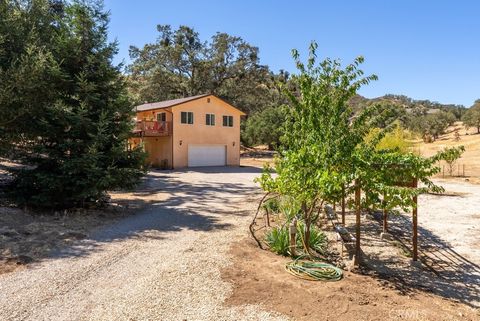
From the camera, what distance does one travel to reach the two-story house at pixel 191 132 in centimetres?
2958

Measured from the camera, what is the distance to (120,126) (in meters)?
12.0

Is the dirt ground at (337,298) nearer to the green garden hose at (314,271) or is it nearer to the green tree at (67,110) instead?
the green garden hose at (314,271)

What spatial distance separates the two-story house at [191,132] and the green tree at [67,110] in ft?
54.2

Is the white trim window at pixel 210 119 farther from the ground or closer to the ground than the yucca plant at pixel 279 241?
farther from the ground

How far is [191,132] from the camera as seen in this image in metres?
30.6

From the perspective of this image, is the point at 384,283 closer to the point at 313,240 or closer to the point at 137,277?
the point at 313,240

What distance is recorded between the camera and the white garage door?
101ft

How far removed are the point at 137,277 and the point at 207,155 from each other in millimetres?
25505

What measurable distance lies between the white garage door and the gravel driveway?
771 inches

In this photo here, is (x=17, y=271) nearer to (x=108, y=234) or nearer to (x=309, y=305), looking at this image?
(x=108, y=234)

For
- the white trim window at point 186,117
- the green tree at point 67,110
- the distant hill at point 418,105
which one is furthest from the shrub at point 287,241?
the distant hill at point 418,105

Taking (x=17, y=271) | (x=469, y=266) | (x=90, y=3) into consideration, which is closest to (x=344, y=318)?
(x=469, y=266)

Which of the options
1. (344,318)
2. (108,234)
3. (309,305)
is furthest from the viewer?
(108,234)

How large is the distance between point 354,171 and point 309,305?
2.43 meters
